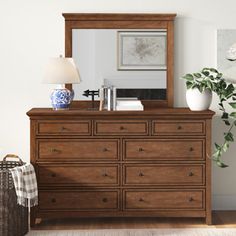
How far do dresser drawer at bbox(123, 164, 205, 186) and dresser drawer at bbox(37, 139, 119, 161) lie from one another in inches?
7.2

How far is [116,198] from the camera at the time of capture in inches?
208

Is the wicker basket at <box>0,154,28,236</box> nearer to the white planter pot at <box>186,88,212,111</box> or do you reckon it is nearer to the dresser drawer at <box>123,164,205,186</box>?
the dresser drawer at <box>123,164,205,186</box>

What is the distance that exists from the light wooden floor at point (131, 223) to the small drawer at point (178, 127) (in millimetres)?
728

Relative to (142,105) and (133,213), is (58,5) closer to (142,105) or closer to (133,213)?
(142,105)

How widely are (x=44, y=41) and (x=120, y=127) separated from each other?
3.46ft

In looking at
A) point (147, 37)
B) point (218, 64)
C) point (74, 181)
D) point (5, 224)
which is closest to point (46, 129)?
point (74, 181)

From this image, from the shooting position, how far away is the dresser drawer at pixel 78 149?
5.23 m

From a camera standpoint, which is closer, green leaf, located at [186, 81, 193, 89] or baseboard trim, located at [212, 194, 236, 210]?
green leaf, located at [186, 81, 193, 89]

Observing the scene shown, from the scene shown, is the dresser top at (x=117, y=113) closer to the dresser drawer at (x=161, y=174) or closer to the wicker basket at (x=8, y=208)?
the dresser drawer at (x=161, y=174)

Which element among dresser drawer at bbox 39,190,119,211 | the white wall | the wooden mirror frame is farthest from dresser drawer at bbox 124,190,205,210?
the wooden mirror frame

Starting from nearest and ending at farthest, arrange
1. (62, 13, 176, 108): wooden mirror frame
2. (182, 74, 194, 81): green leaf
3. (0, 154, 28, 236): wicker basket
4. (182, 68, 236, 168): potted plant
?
(0, 154, 28, 236): wicker basket < (182, 68, 236, 168): potted plant < (182, 74, 194, 81): green leaf < (62, 13, 176, 108): wooden mirror frame

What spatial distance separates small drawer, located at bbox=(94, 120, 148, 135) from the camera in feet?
17.1

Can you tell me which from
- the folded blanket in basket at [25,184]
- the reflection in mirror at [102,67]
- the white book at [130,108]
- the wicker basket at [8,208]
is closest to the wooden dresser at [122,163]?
the white book at [130,108]

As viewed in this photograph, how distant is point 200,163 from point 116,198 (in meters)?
0.71
